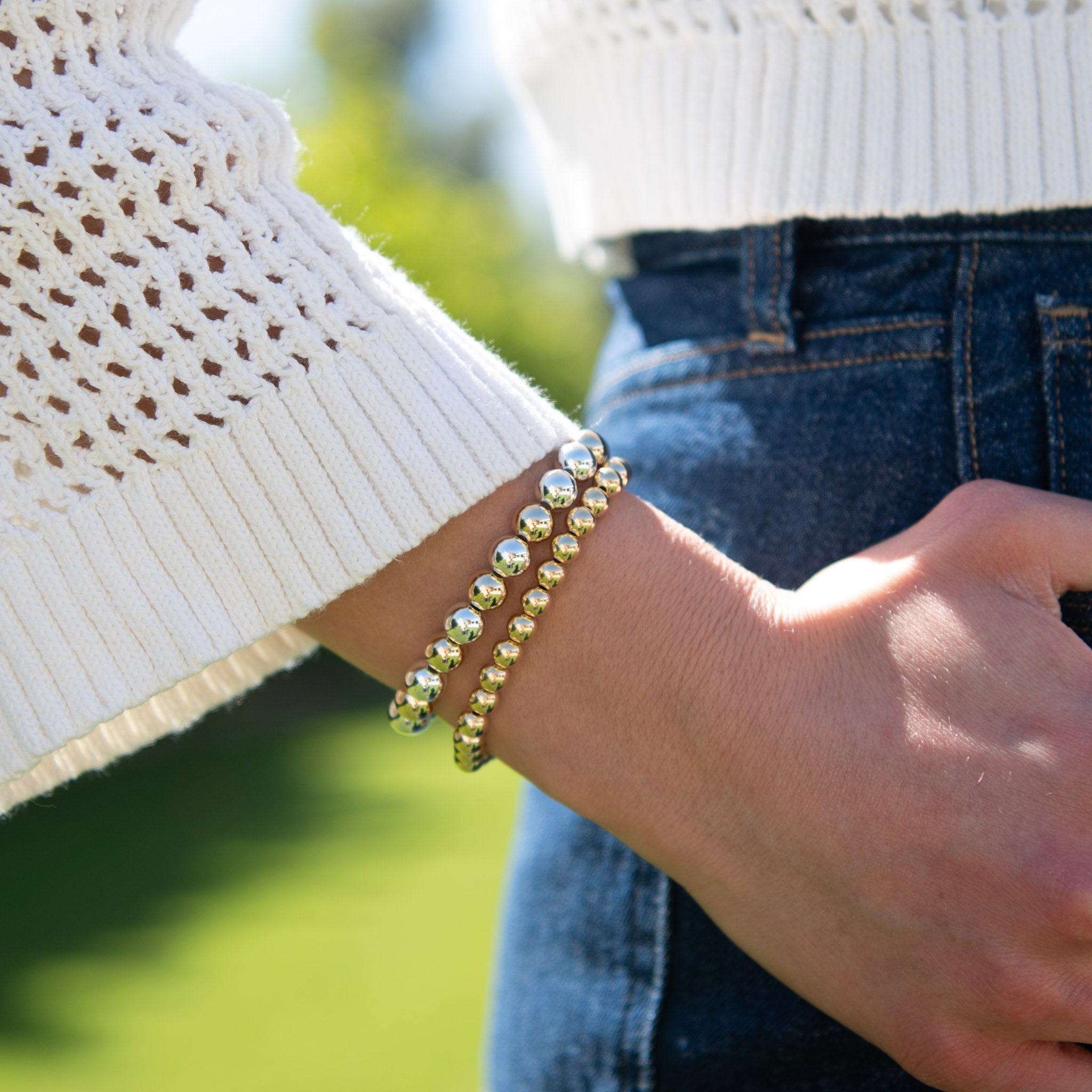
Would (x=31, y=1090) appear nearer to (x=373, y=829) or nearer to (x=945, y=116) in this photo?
A: (x=373, y=829)

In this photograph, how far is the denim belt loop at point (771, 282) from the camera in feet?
2.83

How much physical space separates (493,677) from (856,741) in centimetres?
26

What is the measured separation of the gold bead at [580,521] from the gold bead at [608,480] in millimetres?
25

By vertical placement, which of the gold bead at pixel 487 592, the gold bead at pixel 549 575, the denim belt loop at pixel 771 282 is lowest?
the gold bead at pixel 487 592

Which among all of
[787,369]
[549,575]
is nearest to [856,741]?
[549,575]

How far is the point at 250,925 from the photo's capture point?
422cm

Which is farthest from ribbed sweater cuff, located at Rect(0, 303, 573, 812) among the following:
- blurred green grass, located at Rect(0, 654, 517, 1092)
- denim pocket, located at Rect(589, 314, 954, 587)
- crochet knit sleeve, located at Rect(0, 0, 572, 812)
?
blurred green grass, located at Rect(0, 654, 517, 1092)

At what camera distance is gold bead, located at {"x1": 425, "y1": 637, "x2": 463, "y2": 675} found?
69 centimetres

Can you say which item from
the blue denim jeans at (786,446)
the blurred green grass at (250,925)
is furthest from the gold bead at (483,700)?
the blurred green grass at (250,925)

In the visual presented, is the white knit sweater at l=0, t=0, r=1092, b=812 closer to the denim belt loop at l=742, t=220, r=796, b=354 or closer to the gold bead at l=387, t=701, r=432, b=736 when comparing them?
the gold bead at l=387, t=701, r=432, b=736

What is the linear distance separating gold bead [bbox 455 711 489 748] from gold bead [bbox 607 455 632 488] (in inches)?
8.3

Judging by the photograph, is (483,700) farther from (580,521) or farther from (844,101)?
(844,101)

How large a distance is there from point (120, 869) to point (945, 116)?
5089 millimetres

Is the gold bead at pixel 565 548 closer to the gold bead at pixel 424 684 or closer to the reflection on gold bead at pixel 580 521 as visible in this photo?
the reflection on gold bead at pixel 580 521
